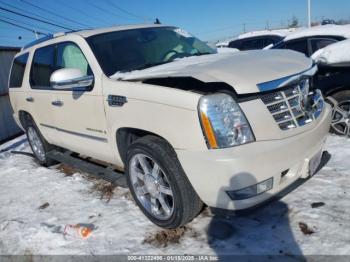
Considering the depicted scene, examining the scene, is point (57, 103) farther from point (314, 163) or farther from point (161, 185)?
point (314, 163)

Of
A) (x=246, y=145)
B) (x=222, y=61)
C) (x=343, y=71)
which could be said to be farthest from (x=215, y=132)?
(x=343, y=71)

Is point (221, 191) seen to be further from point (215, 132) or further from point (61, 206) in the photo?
point (61, 206)

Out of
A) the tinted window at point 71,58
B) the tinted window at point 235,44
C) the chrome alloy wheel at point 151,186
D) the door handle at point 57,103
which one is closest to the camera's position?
the chrome alloy wheel at point 151,186

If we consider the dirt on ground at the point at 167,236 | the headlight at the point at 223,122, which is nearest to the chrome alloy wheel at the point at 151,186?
the dirt on ground at the point at 167,236

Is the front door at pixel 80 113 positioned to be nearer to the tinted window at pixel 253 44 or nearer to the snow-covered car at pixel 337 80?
the snow-covered car at pixel 337 80

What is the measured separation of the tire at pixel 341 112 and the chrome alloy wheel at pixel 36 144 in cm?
431

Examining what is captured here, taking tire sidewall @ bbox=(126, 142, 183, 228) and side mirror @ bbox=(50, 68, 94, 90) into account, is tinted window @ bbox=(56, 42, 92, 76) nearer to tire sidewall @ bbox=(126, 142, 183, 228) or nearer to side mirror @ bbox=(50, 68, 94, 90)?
side mirror @ bbox=(50, 68, 94, 90)

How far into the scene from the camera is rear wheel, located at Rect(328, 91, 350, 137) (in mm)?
4477

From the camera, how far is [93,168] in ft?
13.7

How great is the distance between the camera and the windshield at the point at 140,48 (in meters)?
3.53

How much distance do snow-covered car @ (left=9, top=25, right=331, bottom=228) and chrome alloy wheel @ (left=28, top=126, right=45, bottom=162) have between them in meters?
1.74

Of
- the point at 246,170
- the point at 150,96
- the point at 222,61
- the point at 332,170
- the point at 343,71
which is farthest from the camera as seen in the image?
the point at 343,71

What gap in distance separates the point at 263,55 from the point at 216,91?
884mm

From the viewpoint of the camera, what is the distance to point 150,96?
277 centimetres
